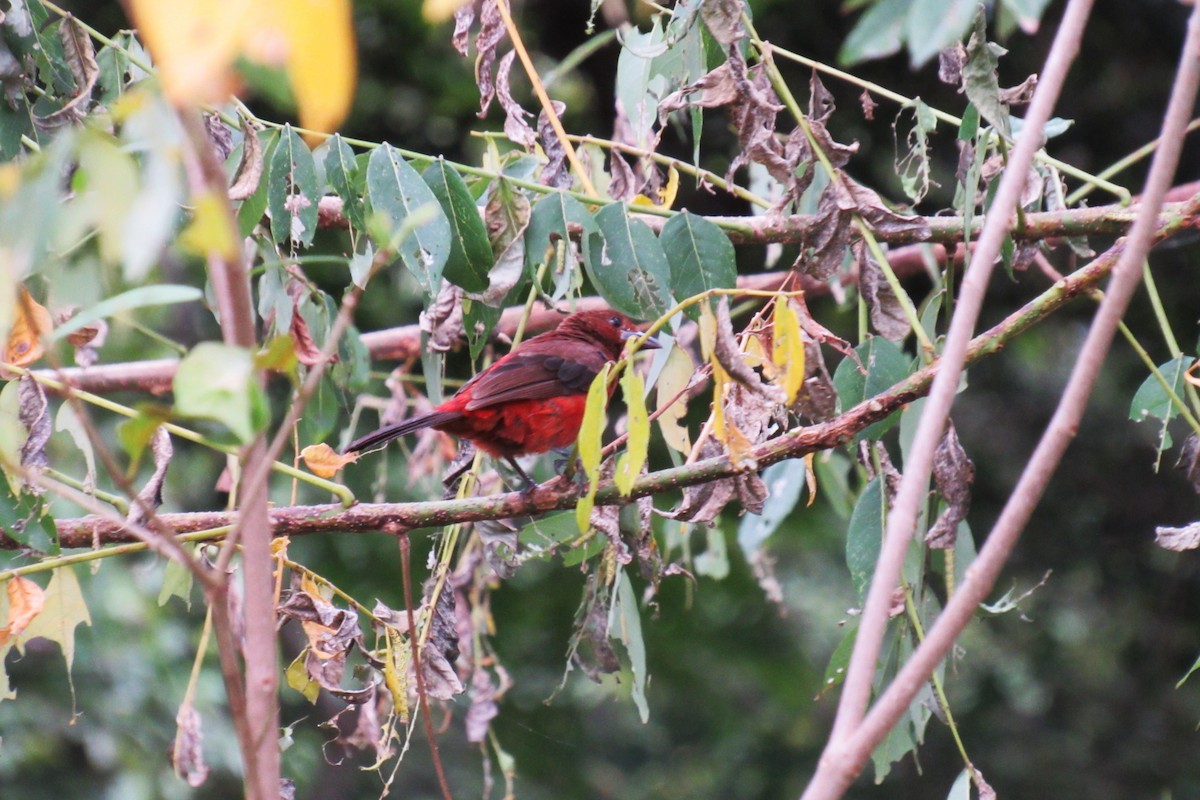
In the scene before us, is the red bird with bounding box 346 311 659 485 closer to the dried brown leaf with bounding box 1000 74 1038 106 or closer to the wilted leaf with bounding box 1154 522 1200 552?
the dried brown leaf with bounding box 1000 74 1038 106


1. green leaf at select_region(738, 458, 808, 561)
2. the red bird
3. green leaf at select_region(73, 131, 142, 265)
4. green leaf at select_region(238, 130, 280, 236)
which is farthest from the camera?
green leaf at select_region(738, 458, 808, 561)

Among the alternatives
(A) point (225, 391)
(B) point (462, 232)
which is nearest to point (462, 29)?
(B) point (462, 232)

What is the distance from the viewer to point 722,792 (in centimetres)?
847

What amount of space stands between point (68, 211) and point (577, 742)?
280 inches

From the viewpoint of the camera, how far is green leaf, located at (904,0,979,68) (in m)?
1.16

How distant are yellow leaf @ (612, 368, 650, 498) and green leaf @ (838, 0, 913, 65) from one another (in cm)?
69

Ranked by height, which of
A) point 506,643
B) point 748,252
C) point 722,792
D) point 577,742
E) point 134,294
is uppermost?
point 134,294

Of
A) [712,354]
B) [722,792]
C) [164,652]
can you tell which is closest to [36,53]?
[712,354]

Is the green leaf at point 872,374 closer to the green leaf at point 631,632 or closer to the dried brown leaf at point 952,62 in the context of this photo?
the dried brown leaf at point 952,62

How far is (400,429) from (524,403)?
0.51 m

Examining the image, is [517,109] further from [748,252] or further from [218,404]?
[748,252]

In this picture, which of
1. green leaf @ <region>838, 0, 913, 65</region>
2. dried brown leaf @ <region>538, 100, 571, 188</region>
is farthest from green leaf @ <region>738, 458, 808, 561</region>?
green leaf @ <region>838, 0, 913, 65</region>

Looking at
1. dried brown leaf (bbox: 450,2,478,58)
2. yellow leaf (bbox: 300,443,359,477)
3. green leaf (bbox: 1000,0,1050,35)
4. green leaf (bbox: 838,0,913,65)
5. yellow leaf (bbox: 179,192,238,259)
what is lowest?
yellow leaf (bbox: 300,443,359,477)

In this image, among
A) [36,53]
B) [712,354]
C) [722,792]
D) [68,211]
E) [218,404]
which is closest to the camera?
[218,404]
